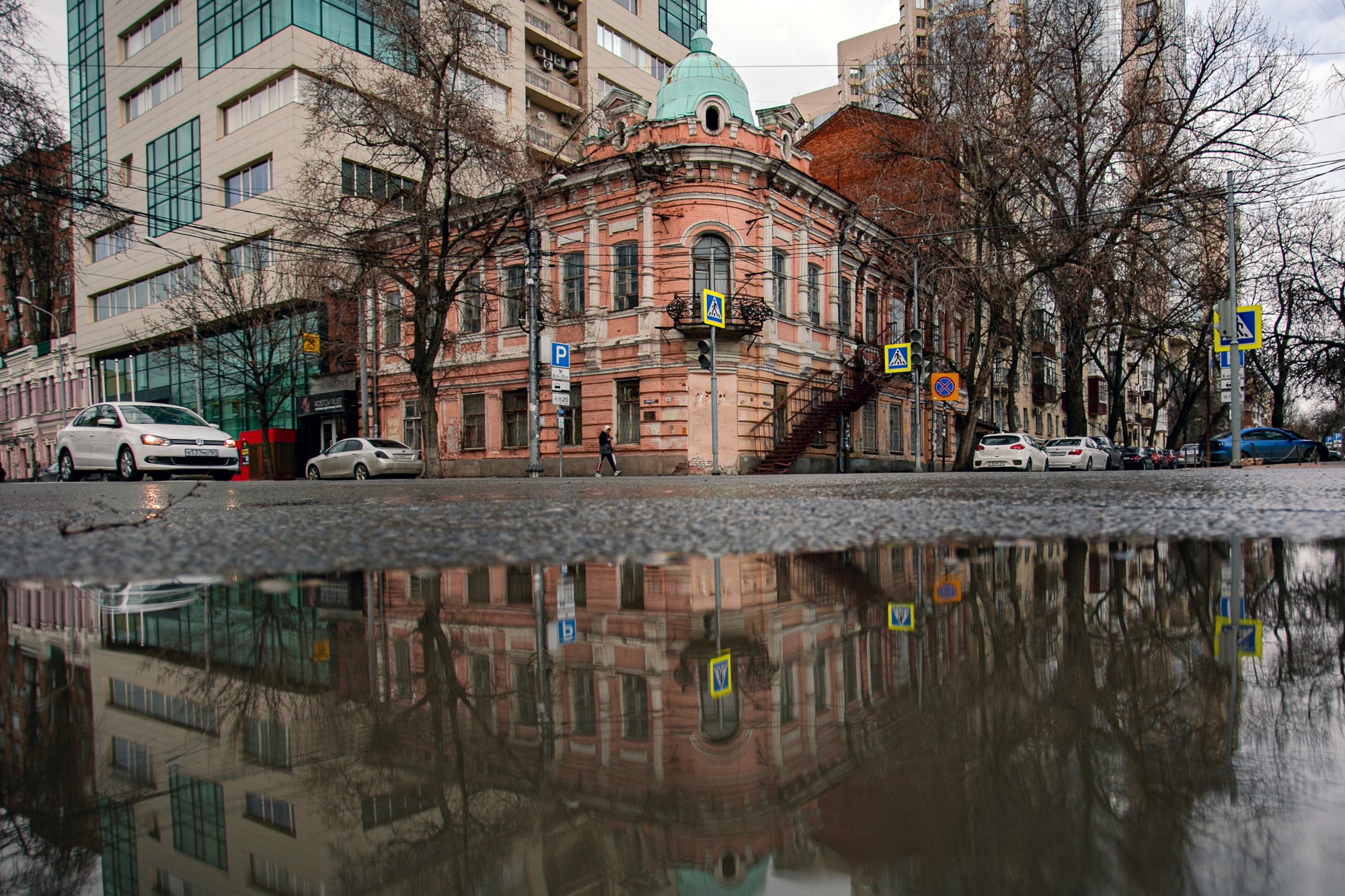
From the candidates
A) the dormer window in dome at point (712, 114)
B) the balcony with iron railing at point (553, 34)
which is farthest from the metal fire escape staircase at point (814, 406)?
the balcony with iron railing at point (553, 34)

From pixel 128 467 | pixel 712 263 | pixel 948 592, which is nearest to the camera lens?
pixel 948 592

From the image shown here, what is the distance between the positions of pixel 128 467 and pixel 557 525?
1518cm

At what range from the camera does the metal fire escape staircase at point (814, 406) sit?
82.0 feet

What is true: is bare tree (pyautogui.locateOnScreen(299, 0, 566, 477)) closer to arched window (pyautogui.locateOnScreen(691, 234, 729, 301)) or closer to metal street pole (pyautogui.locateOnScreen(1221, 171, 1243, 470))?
arched window (pyautogui.locateOnScreen(691, 234, 729, 301))

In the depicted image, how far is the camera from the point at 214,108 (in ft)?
117

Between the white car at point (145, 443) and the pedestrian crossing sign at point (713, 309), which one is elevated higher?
the pedestrian crossing sign at point (713, 309)

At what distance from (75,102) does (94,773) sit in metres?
57.0

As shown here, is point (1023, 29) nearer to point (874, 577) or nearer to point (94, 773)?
point (874, 577)

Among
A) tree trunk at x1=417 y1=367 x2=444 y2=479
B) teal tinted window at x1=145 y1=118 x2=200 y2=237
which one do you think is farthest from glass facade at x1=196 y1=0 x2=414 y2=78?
tree trunk at x1=417 y1=367 x2=444 y2=479

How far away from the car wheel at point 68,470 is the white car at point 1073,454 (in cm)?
2834

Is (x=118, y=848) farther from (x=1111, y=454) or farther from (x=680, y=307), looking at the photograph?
(x=1111, y=454)

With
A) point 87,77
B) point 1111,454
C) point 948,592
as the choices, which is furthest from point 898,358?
point 87,77

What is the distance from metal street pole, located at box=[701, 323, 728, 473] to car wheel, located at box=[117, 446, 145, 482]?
12.4 meters

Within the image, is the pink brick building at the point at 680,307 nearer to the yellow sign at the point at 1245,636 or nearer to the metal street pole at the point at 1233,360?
the metal street pole at the point at 1233,360
